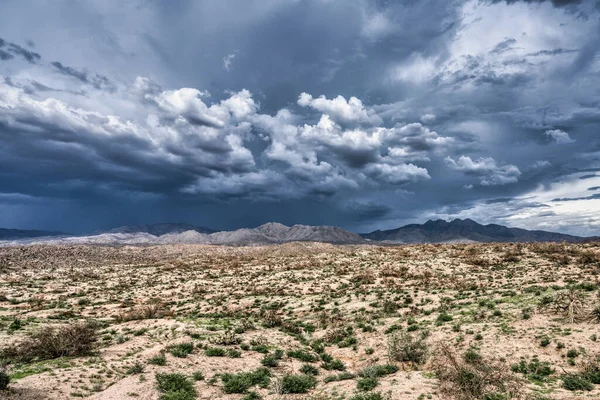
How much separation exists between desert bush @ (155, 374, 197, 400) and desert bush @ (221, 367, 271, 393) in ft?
5.12

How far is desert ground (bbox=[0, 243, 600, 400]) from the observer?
15250 millimetres

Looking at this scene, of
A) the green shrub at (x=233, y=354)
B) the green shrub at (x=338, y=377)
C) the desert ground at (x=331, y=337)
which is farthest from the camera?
the green shrub at (x=233, y=354)

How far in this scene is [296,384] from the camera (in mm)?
16250

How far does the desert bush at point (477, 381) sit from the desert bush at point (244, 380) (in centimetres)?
824

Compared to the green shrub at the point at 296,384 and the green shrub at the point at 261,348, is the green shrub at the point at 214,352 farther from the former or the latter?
the green shrub at the point at 296,384

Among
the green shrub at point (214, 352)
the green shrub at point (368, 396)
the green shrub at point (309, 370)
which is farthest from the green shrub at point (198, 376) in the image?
the green shrub at point (368, 396)

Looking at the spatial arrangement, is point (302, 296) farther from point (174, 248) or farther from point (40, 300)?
point (174, 248)

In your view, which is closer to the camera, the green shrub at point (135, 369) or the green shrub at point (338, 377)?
the green shrub at point (135, 369)

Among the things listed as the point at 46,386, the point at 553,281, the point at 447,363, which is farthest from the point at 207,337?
the point at 553,281

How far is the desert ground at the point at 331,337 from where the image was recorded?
15250 millimetres

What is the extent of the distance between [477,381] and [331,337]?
37.7ft

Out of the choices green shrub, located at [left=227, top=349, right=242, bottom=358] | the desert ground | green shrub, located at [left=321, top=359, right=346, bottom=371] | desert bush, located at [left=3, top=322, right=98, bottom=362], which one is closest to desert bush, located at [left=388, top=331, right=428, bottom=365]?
the desert ground

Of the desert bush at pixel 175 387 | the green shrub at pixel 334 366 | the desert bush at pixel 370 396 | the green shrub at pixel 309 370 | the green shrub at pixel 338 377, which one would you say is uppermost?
the desert bush at pixel 370 396

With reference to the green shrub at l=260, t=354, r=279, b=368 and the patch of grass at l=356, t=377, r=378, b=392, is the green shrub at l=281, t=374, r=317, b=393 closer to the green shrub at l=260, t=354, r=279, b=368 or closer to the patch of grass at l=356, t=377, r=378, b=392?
the patch of grass at l=356, t=377, r=378, b=392
